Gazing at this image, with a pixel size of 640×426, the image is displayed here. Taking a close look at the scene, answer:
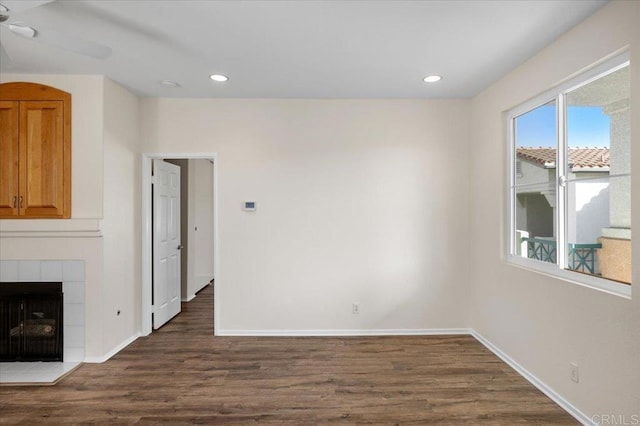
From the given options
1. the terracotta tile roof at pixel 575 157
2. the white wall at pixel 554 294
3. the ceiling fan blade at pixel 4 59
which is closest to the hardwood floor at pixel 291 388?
the white wall at pixel 554 294

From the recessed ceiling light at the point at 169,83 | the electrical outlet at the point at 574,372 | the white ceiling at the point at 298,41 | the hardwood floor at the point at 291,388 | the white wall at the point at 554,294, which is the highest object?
the recessed ceiling light at the point at 169,83

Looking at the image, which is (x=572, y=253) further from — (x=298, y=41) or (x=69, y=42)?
(x=69, y=42)

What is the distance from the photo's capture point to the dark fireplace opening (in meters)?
3.23

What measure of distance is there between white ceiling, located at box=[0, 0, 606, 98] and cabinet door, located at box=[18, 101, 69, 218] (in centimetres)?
38

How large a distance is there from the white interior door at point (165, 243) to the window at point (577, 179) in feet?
12.7

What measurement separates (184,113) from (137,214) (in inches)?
49.2

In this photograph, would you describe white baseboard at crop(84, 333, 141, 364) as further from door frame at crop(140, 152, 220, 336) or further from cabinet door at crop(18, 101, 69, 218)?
cabinet door at crop(18, 101, 69, 218)

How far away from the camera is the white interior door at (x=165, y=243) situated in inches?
164

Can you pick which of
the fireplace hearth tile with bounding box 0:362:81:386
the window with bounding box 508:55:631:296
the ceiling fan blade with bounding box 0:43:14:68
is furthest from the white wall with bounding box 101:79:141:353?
the window with bounding box 508:55:631:296

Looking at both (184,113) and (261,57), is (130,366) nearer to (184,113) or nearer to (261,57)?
(184,113)

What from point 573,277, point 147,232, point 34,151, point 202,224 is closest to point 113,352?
point 147,232

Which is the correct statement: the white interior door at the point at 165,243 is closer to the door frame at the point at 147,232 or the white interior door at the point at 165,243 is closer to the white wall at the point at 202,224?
the door frame at the point at 147,232

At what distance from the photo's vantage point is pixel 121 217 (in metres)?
3.60

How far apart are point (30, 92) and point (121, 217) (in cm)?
136
